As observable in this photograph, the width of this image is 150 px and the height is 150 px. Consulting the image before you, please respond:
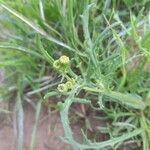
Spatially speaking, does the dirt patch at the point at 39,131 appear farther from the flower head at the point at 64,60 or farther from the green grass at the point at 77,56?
the flower head at the point at 64,60

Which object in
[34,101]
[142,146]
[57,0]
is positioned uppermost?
[57,0]

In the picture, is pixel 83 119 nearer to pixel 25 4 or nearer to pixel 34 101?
pixel 34 101

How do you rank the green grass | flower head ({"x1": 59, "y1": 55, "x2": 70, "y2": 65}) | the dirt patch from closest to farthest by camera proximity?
flower head ({"x1": 59, "y1": 55, "x2": 70, "y2": 65}) → the green grass → the dirt patch

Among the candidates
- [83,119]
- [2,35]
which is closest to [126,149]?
[83,119]

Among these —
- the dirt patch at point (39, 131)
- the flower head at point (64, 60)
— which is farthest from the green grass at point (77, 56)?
the flower head at point (64, 60)

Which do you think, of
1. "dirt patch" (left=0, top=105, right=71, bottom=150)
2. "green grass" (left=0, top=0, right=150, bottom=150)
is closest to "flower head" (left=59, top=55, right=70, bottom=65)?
"green grass" (left=0, top=0, right=150, bottom=150)

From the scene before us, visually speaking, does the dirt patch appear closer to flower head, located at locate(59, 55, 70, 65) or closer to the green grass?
the green grass

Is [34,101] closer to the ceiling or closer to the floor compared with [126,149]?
closer to the ceiling

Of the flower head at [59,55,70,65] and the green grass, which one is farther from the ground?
the green grass
